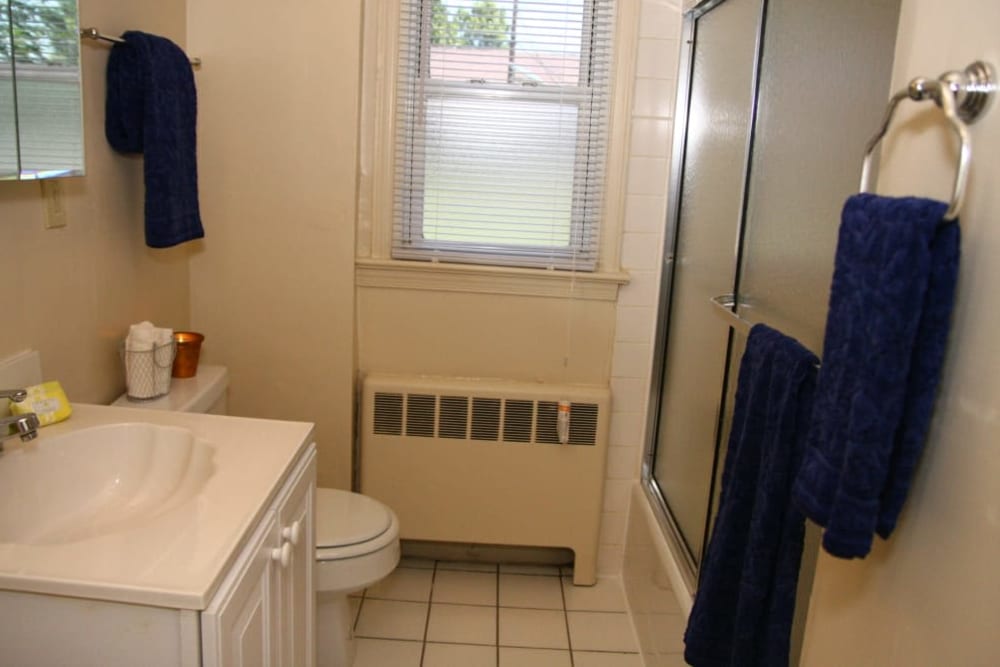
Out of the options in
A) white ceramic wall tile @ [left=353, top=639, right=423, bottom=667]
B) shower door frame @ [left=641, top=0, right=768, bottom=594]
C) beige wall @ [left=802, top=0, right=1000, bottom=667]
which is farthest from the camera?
white ceramic wall tile @ [left=353, top=639, right=423, bottom=667]

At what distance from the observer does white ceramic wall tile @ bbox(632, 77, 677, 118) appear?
2.40 metres

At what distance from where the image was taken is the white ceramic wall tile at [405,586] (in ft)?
8.25

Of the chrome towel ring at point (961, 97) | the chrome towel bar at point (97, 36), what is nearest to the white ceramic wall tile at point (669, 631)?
the chrome towel ring at point (961, 97)

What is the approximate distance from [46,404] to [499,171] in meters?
1.46

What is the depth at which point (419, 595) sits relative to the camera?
2.53 metres

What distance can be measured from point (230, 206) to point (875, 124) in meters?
1.78

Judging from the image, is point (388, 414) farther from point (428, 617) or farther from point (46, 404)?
point (46, 404)

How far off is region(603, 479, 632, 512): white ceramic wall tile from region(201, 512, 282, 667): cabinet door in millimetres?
1455

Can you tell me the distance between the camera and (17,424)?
1.27m

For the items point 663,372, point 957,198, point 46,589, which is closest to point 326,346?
point 663,372

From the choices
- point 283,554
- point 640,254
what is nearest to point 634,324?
point 640,254

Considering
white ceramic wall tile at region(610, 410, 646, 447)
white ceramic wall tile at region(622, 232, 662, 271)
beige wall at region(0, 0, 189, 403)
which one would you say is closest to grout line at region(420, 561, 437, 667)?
white ceramic wall tile at region(610, 410, 646, 447)

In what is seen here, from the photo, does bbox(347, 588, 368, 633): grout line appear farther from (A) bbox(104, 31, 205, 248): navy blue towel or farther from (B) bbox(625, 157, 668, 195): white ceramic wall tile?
(B) bbox(625, 157, 668, 195): white ceramic wall tile

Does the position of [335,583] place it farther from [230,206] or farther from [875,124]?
[875,124]
